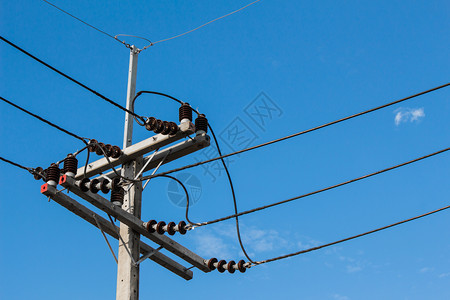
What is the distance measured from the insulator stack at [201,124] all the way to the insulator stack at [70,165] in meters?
1.88

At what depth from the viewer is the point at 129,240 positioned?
32.5ft

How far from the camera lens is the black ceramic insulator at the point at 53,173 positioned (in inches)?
383

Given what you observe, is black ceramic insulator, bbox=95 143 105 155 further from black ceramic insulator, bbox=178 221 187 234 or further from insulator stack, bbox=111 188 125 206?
black ceramic insulator, bbox=178 221 187 234

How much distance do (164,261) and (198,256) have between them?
0.55 metres

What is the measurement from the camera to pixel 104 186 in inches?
382

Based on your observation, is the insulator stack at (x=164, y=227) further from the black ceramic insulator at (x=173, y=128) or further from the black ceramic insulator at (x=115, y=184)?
the black ceramic insulator at (x=173, y=128)

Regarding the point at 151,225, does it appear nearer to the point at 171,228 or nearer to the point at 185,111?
the point at 171,228

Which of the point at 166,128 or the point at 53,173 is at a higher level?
the point at 166,128

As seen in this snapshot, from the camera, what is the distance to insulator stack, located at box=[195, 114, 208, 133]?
10352 mm

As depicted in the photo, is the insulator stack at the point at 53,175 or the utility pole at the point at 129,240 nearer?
the utility pole at the point at 129,240

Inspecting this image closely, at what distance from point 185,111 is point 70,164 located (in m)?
1.87

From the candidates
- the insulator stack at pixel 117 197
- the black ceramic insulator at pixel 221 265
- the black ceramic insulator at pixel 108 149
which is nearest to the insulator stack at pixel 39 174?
the black ceramic insulator at pixel 108 149

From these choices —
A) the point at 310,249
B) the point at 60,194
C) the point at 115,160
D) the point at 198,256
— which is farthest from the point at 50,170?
the point at 310,249

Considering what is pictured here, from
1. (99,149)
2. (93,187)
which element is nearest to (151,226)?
(93,187)
